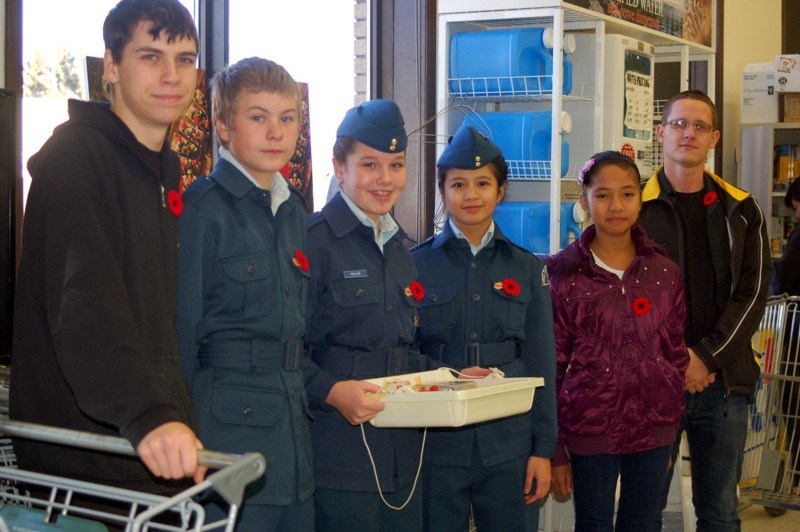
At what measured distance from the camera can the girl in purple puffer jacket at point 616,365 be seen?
2.72 metres

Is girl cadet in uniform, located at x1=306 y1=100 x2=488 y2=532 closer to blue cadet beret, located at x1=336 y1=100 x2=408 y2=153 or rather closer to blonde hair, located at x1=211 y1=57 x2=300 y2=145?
blue cadet beret, located at x1=336 y1=100 x2=408 y2=153

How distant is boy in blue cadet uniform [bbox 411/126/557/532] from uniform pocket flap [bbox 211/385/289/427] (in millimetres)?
742

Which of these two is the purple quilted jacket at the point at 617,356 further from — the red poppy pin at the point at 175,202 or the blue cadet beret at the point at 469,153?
the red poppy pin at the point at 175,202

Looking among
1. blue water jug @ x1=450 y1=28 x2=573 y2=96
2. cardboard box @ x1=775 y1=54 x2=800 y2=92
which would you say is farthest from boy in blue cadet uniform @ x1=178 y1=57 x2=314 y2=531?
cardboard box @ x1=775 y1=54 x2=800 y2=92

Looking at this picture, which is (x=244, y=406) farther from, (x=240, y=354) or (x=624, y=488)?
(x=624, y=488)

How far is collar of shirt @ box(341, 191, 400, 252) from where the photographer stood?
233cm

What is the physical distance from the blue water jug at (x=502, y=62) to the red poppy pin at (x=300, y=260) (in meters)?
2.28

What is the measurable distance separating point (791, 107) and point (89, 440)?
20.4 feet

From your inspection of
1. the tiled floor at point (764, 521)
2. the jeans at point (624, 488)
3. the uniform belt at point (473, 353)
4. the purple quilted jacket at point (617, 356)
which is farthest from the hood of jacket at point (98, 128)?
the tiled floor at point (764, 521)

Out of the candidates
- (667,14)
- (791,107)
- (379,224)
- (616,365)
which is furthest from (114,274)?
(791,107)

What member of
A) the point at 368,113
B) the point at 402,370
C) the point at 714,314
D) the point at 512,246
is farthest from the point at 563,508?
the point at 368,113

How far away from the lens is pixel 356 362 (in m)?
2.22

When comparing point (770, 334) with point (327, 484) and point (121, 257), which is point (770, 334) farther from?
point (121, 257)

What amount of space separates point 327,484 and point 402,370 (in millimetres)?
318
